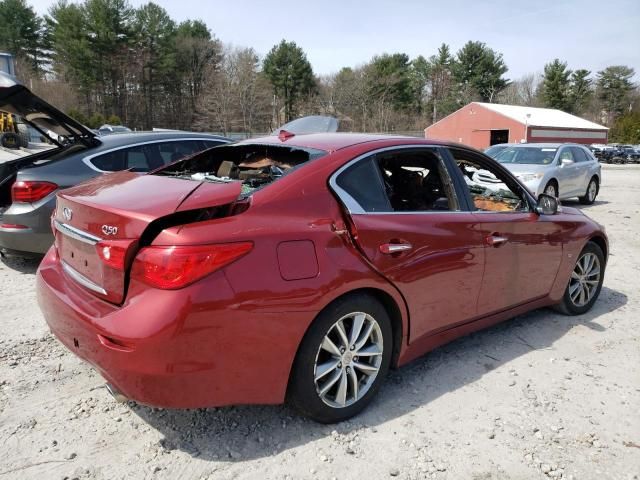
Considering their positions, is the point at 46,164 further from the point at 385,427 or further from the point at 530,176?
the point at 530,176

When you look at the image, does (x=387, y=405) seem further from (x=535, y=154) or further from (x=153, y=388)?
(x=535, y=154)

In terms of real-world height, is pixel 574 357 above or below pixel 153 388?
below

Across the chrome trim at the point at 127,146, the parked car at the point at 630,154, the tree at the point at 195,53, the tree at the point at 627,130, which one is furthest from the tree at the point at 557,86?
the chrome trim at the point at 127,146

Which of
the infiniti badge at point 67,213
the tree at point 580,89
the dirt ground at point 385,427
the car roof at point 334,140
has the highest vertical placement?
the tree at point 580,89

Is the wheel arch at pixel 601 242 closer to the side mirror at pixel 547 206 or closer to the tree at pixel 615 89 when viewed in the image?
the side mirror at pixel 547 206

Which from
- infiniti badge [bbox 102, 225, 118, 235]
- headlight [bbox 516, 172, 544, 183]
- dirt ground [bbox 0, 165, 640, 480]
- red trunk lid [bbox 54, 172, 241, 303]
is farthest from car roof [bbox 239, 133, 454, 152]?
headlight [bbox 516, 172, 544, 183]

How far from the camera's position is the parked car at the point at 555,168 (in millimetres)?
11109

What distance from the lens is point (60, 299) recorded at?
8.51 feet

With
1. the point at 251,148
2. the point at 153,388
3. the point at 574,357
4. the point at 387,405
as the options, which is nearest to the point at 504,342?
the point at 574,357

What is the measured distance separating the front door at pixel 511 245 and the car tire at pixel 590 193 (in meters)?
10.2

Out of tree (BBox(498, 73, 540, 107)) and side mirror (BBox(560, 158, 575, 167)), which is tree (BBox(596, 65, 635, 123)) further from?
side mirror (BBox(560, 158, 575, 167))

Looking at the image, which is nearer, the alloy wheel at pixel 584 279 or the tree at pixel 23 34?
the alloy wheel at pixel 584 279

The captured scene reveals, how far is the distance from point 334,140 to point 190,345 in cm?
163

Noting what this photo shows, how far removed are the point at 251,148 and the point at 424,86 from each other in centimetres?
7518
